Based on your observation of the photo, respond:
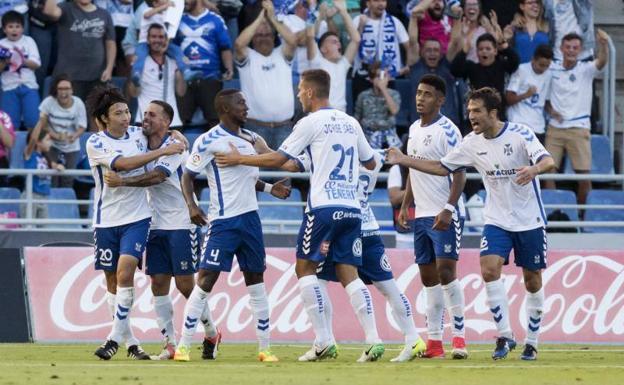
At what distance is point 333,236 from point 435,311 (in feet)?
6.45

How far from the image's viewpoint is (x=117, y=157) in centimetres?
1501

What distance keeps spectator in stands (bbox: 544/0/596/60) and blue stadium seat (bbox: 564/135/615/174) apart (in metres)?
1.38

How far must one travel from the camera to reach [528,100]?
78.8 ft

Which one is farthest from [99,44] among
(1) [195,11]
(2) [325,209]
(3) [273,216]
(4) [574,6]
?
(2) [325,209]

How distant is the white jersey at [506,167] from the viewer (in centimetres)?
1545

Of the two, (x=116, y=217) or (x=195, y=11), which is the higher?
(x=195, y=11)

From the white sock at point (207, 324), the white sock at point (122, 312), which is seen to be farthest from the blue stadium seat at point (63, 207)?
the white sock at point (122, 312)

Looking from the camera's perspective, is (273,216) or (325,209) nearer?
(325,209)

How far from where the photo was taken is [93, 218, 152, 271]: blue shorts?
49.5 feet

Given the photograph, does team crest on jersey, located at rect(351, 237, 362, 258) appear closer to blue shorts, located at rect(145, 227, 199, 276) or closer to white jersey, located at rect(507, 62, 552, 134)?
blue shorts, located at rect(145, 227, 199, 276)

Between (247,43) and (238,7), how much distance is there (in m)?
1.05

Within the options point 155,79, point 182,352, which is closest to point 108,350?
point 182,352

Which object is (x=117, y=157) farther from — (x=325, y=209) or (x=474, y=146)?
(x=474, y=146)

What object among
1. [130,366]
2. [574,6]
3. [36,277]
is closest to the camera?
[130,366]
